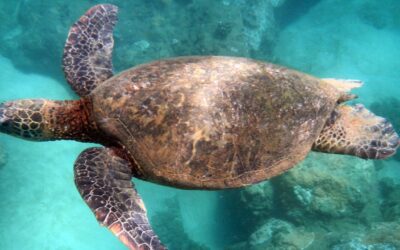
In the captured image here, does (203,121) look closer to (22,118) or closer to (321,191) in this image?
(22,118)

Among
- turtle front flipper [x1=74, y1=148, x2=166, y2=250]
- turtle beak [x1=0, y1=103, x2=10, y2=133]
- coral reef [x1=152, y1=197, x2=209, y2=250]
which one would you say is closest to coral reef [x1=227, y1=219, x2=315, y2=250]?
coral reef [x1=152, y1=197, x2=209, y2=250]

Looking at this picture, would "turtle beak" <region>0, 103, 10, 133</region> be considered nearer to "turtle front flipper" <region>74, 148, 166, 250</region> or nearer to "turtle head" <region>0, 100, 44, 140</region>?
"turtle head" <region>0, 100, 44, 140</region>

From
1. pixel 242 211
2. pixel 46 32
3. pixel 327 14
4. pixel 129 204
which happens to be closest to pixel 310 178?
pixel 242 211

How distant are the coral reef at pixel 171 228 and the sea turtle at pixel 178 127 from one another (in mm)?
6608

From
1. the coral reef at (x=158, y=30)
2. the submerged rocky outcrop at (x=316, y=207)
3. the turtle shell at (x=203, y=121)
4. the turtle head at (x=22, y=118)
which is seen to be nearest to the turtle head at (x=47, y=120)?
the turtle head at (x=22, y=118)

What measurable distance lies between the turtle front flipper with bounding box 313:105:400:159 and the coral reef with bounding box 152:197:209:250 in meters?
6.72

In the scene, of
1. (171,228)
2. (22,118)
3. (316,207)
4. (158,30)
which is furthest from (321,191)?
(158,30)

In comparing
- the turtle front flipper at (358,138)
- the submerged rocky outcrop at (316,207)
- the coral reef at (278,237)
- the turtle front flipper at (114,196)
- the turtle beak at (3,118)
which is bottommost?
the coral reef at (278,237)

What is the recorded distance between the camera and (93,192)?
282 centimetres

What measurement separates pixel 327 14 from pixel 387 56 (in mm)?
4563

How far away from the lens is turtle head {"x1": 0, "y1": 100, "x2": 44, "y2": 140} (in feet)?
11.0

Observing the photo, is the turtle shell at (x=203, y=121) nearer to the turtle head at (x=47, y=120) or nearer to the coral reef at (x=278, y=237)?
the turtle head at (x=47, y=120)

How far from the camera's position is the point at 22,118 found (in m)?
3.37

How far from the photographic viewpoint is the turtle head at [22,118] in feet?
11.0
